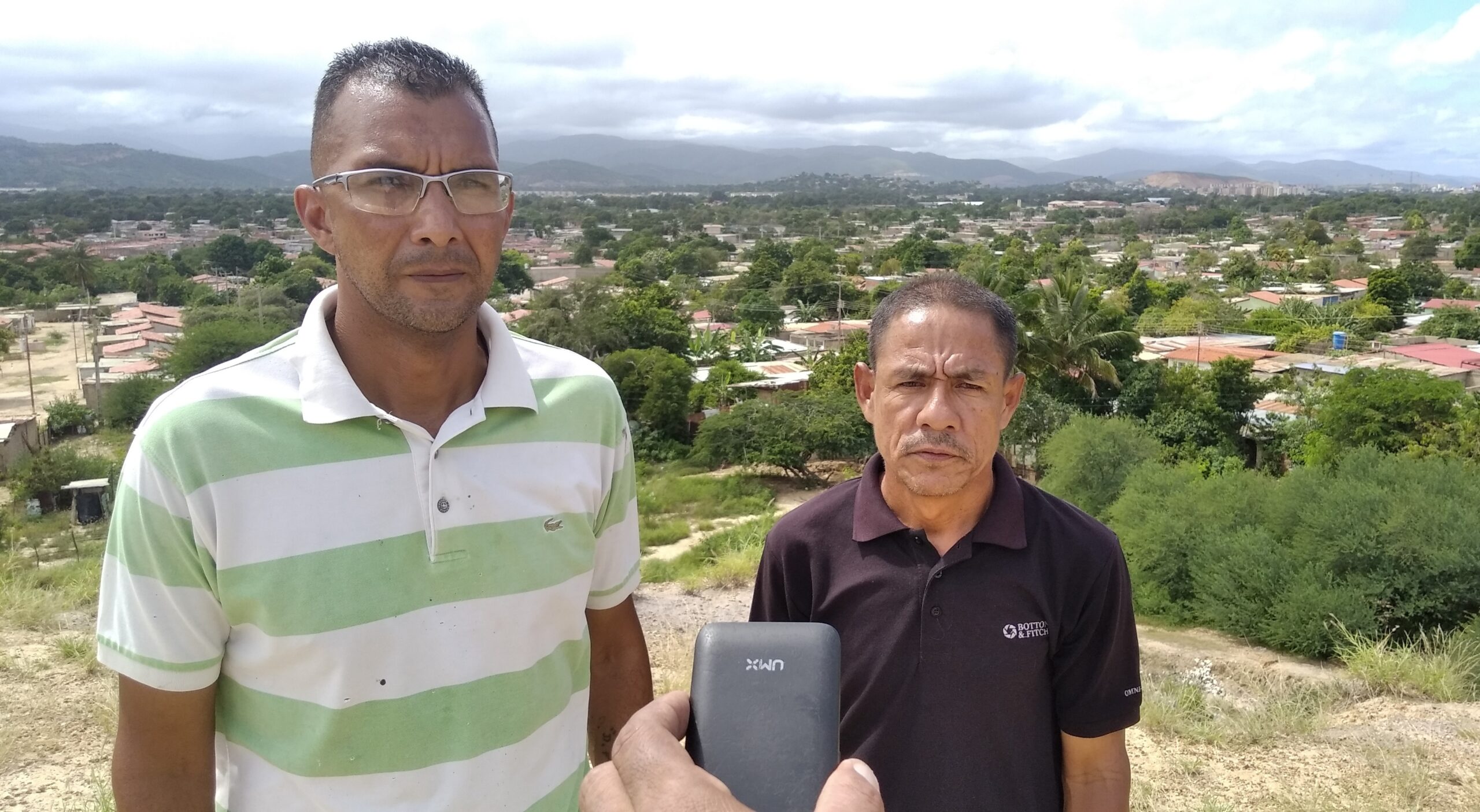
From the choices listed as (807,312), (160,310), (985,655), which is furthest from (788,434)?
(160,310)

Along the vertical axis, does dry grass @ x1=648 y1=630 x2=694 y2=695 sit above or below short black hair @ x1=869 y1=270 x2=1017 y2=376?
below

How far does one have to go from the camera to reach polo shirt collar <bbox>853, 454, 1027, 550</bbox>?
1.97 m

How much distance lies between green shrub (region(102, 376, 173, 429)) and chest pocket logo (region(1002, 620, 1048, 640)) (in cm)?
3060

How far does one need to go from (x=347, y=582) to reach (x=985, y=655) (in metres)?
1.16

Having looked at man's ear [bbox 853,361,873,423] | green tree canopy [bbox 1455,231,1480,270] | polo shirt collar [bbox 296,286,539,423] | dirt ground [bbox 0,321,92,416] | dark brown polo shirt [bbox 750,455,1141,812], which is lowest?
dirt ground [bbox 0,321,92,416]

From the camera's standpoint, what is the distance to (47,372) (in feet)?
120

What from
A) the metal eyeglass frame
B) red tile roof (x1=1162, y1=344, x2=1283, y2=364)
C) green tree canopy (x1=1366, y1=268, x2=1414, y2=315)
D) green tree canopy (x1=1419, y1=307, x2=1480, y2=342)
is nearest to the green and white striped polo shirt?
the metal eyeglass frame

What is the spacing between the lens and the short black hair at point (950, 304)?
2.02 meters

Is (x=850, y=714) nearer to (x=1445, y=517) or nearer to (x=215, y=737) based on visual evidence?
(x=215, y=737)

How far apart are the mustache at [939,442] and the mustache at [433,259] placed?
0.92m

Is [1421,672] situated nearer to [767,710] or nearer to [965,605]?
[965,605]

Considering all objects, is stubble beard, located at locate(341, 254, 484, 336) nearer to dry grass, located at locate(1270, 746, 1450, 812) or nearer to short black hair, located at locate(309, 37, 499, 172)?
short black hair, located at locate(309, 37, 499, 172)

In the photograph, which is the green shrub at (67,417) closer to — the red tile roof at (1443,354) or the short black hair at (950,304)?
the short black hair at (950,304)

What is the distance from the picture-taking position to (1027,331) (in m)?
23.3
